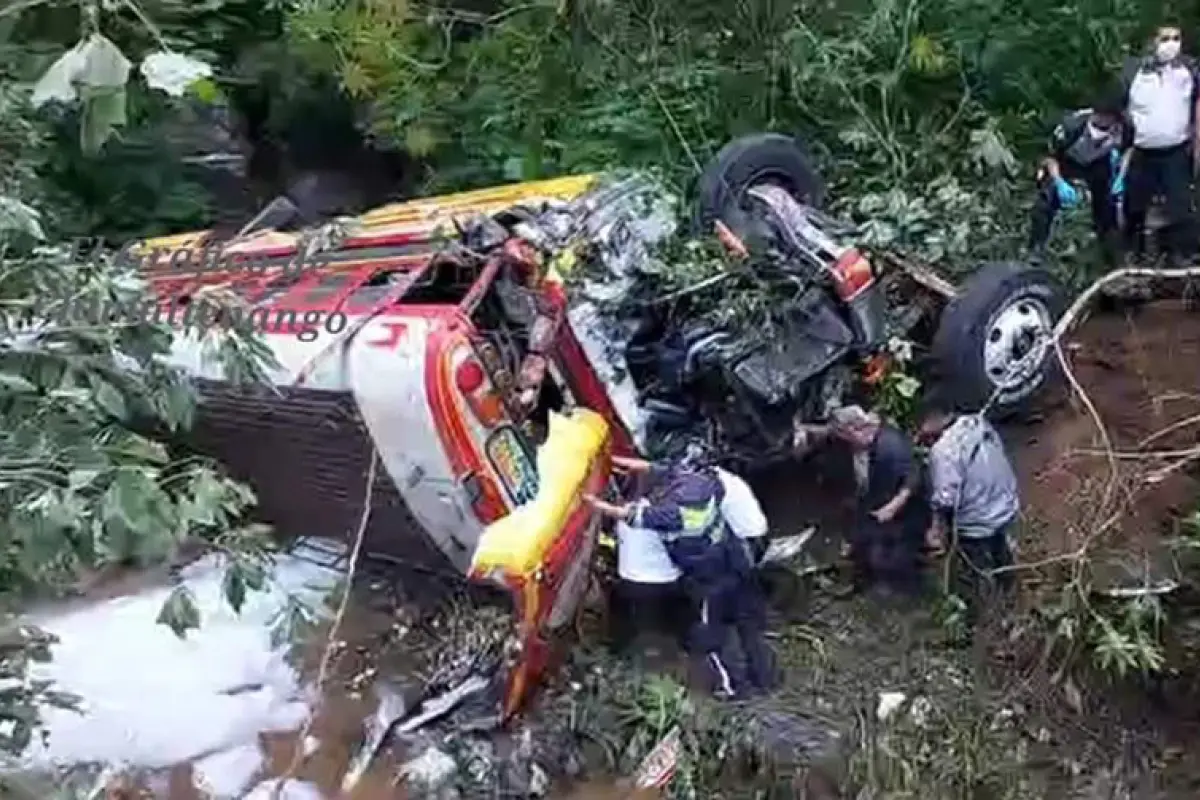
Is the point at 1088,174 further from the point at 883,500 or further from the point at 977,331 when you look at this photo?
the point at 883,500

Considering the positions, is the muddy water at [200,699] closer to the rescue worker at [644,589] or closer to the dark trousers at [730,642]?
the rescue worker at [644,589]

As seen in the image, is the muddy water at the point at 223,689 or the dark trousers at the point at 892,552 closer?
the muddy water at the point at 223,689

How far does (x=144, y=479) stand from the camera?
333cm

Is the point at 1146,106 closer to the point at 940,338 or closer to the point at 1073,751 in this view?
the point at 940,338

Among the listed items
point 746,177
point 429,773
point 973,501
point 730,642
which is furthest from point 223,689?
point 746,177

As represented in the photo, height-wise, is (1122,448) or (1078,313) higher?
(1078,313)

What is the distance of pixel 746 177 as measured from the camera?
8250 mm

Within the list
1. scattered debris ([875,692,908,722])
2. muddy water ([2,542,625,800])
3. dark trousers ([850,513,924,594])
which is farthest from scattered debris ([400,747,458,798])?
dark trousers ([850,513,924,594])

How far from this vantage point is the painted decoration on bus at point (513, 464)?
6.96m

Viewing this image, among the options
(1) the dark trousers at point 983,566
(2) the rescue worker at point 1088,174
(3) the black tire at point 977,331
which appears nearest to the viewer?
(1) the dark trousers at point 983,566

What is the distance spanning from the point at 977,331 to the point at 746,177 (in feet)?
3.98

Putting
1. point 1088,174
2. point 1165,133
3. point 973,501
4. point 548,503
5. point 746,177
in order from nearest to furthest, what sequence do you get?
point 548,503 < point 973,501 < point 746,177 < point 1165,133 < point 1088,174

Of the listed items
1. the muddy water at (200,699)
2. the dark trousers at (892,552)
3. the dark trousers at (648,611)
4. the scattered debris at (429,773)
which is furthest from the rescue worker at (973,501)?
the muddy water at (200,699)

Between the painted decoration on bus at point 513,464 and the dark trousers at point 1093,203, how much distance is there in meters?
2.91
